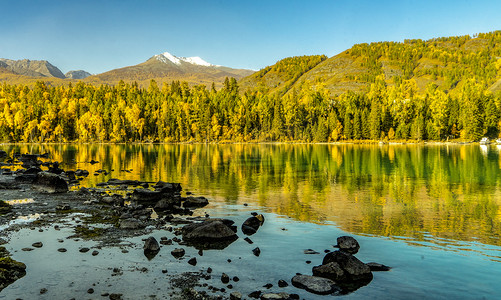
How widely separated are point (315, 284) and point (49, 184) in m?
32.4

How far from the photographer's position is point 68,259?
15.6 meters

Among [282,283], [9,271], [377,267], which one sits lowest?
[377,267]

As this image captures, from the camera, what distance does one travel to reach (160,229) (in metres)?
21.2

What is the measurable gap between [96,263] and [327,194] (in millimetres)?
24823

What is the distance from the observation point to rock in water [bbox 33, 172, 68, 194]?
34938mm

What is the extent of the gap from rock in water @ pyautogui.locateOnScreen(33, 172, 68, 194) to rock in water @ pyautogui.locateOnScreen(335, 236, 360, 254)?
29903mm

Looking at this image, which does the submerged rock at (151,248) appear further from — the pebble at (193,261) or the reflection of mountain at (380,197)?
the reflection of mountain at (380,197)

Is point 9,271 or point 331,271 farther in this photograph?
point 331,271

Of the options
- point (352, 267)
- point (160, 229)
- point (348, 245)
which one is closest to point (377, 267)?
point (352, 267)

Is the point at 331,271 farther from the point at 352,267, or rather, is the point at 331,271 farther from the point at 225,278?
the point at 225,278

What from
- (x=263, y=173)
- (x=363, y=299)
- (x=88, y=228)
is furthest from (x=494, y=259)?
(x=263, y=173)

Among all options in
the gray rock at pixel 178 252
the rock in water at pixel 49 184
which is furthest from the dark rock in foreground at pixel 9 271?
the rock in water at pixel 49 184

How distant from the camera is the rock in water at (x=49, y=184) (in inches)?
1375

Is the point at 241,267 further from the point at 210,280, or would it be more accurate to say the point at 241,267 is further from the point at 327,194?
the point at 327,194
